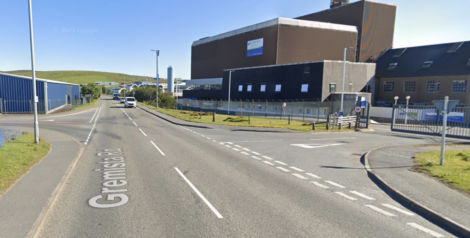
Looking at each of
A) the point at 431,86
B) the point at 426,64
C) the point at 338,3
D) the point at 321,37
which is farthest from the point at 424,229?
the point at 338,3

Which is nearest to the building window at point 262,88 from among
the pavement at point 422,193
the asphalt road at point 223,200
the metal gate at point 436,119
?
the metal gate at point 436,119

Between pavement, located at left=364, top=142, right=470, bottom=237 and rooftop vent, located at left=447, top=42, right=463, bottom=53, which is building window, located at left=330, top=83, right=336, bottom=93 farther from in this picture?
pavement, located at left=364, top=142, right=470, bottom=237

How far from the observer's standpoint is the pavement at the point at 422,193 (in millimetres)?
5684

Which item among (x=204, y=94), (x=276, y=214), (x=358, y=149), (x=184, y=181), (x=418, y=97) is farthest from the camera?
(x=204, y=94)

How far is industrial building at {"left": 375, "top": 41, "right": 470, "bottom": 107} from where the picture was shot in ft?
143

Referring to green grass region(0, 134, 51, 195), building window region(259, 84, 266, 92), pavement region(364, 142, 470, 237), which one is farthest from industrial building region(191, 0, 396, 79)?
green grass region(0, 134, 51, 195)

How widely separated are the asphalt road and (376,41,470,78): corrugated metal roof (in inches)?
1794

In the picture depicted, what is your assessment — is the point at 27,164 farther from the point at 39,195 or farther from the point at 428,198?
the point at 428,198

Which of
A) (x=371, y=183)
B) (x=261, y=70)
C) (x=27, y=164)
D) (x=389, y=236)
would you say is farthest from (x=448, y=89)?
(x=27, y=164)

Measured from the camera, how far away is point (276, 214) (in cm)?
596

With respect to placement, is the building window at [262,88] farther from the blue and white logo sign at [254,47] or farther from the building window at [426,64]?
the building window at [426,64]

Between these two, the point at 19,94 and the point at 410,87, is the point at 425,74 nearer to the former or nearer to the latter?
the point at 410,87

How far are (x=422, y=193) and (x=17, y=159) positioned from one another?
13282mm

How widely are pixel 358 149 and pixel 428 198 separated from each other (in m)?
8.37
